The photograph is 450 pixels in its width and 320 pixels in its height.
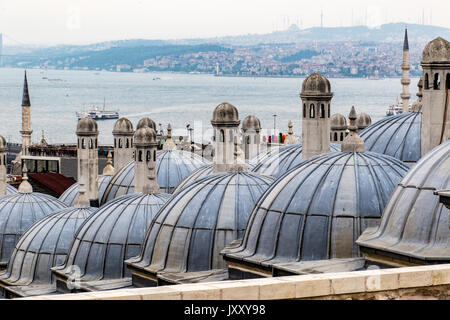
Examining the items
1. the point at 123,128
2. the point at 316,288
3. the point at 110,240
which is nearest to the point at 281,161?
the point at 110,240

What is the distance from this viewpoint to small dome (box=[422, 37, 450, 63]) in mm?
25844

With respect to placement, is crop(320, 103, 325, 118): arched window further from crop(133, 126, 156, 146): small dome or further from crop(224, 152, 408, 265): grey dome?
crop(133, 126, 156, 146): small dome

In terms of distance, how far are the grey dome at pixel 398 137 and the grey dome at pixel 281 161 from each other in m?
1.14

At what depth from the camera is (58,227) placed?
3456 cm

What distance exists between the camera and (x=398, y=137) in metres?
33.6

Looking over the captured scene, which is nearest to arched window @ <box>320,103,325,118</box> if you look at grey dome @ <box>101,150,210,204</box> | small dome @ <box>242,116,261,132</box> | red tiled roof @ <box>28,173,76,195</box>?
grey dome @ <box>101,150,210,204</box>

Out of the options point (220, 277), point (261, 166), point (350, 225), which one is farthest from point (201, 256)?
point (261, 166)

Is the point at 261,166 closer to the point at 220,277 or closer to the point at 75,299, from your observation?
the point at 220,277

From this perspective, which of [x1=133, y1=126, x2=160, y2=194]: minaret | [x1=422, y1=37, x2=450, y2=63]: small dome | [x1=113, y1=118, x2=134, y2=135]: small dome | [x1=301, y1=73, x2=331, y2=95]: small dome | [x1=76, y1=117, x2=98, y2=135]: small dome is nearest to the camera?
[x1=422, y1=37, x2=450, y2=63]: small dome

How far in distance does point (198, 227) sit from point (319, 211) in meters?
4.43

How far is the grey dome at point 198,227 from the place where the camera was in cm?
2647

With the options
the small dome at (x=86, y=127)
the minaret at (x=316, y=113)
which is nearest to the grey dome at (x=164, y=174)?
the small dome at (x=86, y=127)

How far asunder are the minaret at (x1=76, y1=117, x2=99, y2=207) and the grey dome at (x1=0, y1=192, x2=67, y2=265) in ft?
4.52
